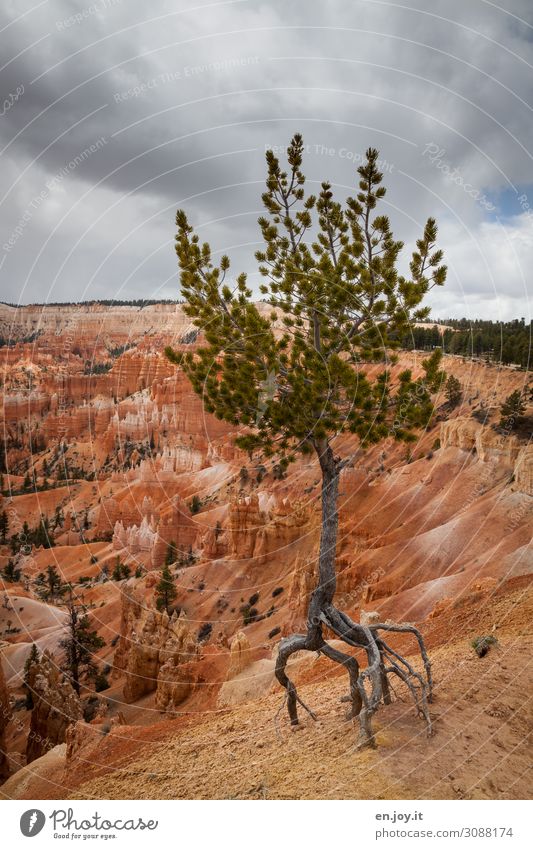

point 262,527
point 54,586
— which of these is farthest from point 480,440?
point 54,586

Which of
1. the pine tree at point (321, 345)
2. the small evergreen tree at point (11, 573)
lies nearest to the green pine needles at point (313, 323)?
the pine tree at point (321, 345)

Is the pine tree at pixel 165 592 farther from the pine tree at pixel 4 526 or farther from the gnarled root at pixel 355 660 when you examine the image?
the gnarled root at pixel 355 660

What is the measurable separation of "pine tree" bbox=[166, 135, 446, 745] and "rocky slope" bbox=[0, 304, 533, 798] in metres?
2.63

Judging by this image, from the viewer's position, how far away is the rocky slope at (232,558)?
14.0 metres

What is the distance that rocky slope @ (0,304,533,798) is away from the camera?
14.0 metres

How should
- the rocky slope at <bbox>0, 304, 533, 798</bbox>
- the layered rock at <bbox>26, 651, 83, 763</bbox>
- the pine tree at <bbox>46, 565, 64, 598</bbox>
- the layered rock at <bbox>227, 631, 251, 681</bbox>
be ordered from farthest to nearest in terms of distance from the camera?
the pine tree at <bbox>46, 565, 64, 598</bbox>
the layered rock at <bbox>26, 651, 83, 763</bbox>
the layered rock at <bbox>227, 631, 251, 681</bbox>
the rocky slope at <bbox>0, 304, 533, 798</bbox>

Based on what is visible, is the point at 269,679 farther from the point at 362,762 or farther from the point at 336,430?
the point at 336,430

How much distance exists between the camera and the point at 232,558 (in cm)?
3738

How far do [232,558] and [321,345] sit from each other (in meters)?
31.7

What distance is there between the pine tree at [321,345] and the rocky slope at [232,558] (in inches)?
104

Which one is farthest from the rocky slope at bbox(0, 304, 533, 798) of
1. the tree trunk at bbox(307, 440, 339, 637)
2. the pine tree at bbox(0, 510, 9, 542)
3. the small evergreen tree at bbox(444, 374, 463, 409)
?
the tree trunk at bbox(307, 440, 339, 637)

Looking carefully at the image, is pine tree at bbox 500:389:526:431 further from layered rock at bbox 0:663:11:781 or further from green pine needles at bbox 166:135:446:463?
layered rock at bbox 0:663:11:781

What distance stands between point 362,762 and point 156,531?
42.7 meters

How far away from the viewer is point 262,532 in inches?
1411
